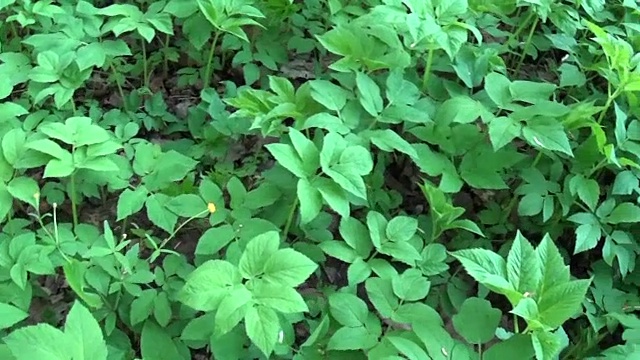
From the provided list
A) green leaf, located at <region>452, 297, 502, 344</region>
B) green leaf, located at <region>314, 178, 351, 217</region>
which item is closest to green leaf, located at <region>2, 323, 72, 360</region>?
green leaf, located at <region>314, 178, 351, 217</region>

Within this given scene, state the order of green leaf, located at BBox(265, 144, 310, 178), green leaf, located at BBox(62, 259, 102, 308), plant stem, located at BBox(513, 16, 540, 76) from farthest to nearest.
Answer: plant stem, located at BBox(513, 16, 540, 76) → green leaf, located at BBox(265, 144, 310, 178) → green leaf, located at BBox(62, 259, 102, 308)

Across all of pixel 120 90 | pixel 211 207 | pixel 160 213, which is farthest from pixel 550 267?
pixel 120 90

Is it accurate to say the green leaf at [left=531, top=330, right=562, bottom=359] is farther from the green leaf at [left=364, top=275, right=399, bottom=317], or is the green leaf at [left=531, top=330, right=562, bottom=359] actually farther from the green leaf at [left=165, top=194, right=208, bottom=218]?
the green leaf at [left=165, top=194, right=208, bottom=218]

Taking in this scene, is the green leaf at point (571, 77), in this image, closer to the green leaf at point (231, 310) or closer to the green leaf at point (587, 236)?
the green leaf at point (587, 236)

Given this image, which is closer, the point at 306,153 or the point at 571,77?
the point at 306,153

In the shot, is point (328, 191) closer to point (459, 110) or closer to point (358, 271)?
point (358, 271)

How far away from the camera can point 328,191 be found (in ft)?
6.26

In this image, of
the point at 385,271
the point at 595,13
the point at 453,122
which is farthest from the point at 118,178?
the point at 595,13

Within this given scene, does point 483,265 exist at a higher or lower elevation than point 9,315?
higher

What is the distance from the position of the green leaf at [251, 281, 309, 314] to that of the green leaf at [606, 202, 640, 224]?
1.09 meters

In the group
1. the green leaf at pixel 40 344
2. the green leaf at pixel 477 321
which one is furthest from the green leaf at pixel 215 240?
the green leaf at pixel 477 321

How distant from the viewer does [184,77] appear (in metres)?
2.85

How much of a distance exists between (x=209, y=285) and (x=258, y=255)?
0.15 m

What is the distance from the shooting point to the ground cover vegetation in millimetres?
1754
